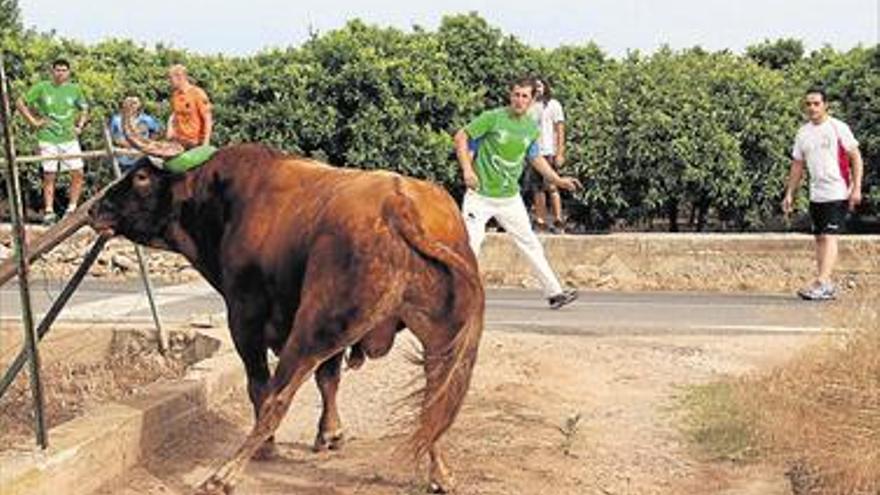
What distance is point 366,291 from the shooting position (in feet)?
19.5

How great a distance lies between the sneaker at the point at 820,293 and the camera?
13.5 meters

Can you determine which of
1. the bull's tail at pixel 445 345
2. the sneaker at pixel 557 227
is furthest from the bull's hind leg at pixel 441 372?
the sneaker at pixel 557 227

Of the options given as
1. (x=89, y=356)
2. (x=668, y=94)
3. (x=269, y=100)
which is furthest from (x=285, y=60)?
(x=89, y=356)

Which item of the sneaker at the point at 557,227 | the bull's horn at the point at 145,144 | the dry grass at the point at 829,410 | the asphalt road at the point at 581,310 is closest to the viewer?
the dry grass at the point at 829,410

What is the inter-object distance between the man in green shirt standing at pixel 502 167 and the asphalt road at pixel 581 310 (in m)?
1.11

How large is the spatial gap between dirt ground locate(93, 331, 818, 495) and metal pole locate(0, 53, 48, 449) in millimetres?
612

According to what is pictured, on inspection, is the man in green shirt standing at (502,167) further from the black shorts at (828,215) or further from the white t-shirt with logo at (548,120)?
the white t-shirt with logo at (548,120)

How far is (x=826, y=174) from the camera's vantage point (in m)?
13.4

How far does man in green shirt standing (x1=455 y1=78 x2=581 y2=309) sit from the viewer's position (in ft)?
33.3

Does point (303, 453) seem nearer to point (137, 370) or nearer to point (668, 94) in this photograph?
point (137, 370)

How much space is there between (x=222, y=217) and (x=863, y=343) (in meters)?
3.66

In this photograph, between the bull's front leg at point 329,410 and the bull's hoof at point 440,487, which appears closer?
the bull's hoof at point 440,487

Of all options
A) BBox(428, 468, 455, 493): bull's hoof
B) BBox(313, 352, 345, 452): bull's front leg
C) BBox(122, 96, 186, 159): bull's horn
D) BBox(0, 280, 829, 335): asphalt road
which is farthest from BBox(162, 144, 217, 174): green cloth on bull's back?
BBox(0, 280, 829, 335): asphalt road

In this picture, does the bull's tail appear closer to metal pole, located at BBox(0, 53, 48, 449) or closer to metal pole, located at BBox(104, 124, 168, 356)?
metal pole, located at BBox(0, 53, 48, 449)
